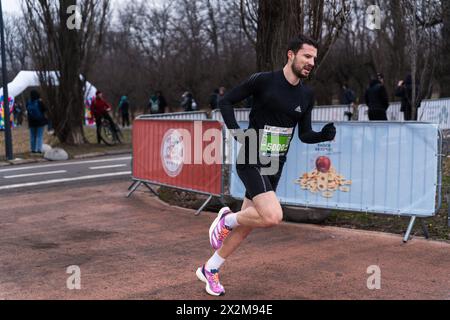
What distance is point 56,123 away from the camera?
62.5ft

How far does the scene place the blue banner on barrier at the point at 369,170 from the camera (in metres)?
6.86

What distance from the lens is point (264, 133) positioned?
199 inches

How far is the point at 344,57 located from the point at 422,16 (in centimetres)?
2617

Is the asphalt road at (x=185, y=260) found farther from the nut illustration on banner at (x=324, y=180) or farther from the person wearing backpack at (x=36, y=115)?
the person wearing backpack at (x=36, y=115)

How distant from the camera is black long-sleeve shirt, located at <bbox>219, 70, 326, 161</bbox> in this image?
5.00 meters

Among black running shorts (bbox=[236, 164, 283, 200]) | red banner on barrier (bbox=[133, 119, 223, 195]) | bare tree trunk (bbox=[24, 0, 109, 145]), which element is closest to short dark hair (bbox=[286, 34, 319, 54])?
black running shorts (bbox=[236, 164, 283, 200])

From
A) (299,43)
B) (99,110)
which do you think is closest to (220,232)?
(299,43)

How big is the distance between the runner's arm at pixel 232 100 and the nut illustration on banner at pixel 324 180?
9.15 feet

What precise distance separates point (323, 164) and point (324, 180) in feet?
0.67

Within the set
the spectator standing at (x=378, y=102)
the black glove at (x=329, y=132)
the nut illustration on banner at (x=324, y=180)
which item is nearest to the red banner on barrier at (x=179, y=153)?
the nut illustration on banner at (x=324, y=180)

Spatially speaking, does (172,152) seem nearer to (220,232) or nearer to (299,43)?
(220,232)

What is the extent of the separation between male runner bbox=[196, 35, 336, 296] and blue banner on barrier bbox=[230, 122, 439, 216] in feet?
7.12

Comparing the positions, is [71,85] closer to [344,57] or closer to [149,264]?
[149,264]

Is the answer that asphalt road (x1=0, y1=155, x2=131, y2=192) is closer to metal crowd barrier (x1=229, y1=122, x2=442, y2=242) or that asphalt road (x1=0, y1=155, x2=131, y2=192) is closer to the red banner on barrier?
the red banner on barrier
